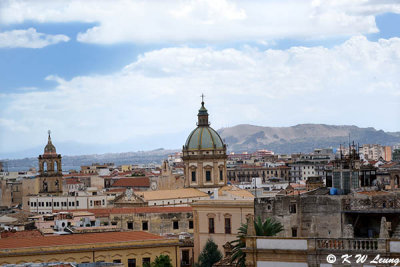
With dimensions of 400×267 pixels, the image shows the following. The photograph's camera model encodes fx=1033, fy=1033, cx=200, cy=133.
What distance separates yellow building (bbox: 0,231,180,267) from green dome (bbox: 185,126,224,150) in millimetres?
40367

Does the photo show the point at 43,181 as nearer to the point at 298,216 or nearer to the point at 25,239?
the point at 25,239

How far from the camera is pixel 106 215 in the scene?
3091 inches

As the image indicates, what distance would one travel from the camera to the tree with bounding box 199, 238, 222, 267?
64.5 metres

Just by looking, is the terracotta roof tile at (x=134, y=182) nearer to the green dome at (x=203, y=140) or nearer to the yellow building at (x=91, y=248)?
the green dome at (x=203, y=140)

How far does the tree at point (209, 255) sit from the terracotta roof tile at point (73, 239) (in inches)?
306

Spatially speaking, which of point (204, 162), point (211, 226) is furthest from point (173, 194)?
point (211, 226)

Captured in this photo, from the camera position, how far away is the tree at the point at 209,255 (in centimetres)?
6450

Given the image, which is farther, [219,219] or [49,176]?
[49,176]

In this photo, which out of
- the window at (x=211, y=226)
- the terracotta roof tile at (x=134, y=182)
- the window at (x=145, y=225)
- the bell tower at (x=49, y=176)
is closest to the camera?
the window at (x=211, y=226)

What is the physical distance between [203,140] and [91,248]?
4623cm

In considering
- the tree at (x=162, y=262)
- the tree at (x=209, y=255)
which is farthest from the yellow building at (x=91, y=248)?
the tree at (x=209, y=255)

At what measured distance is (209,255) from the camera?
65250mm

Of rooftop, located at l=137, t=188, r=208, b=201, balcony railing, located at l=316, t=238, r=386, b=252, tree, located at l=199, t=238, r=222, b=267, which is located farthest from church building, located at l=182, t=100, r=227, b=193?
balcony railing, located at l=316, t=238, r=386, b=252

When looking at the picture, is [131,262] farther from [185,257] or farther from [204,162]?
[204,162]
